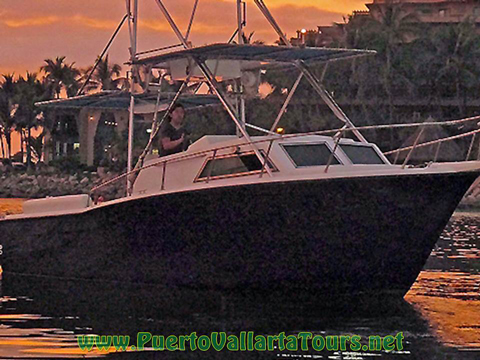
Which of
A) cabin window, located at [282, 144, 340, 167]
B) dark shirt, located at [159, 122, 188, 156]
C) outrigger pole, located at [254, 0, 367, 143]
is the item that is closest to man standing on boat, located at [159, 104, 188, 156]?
dark shirt, located at [159, 122, 188, 156]

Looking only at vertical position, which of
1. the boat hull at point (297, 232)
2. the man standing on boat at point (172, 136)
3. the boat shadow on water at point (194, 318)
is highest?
the man standing on boat at point (172, 136)

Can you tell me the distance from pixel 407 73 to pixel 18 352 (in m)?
63.1

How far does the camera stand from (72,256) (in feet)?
61.6

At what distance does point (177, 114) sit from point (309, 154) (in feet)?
9.80

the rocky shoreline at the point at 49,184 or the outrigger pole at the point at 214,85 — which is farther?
the rocky shoreline at the point at 49,184

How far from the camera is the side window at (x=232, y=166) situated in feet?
52.5

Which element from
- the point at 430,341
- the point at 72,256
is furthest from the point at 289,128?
the point at 430,341

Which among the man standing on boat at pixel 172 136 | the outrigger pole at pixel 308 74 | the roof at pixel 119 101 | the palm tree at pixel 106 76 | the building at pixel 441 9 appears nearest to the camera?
the outrigger pole at pixel 308 74

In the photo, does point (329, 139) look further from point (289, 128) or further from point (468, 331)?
point (289, 128)

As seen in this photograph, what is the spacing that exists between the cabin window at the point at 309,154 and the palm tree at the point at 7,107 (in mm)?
87231

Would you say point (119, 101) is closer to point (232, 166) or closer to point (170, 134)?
point (170, 134)

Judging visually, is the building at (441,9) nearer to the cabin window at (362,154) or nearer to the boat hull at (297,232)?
the cabin window at (362,154)

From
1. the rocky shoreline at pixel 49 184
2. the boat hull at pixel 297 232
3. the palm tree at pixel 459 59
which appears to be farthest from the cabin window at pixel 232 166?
the rocky shoreline at pixel 49 184

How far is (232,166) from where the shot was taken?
53.5 feet
